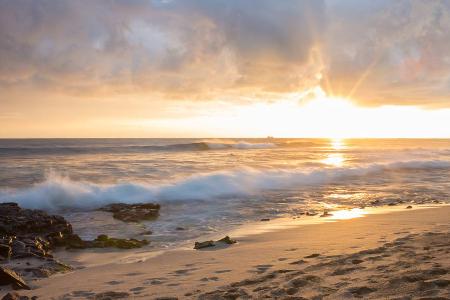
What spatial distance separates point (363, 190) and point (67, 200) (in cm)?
1274

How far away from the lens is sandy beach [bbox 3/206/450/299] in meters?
4.22

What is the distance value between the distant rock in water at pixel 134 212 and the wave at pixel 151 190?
1.82 m

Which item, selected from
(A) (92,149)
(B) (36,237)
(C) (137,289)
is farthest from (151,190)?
(A) (92,149)

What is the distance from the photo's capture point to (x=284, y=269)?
214 inches

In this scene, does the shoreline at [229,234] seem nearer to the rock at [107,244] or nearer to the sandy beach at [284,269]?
the sandy beach at [284,269]

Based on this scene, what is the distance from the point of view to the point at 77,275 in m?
6.18

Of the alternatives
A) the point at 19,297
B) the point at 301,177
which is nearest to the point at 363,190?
the point at 301,177

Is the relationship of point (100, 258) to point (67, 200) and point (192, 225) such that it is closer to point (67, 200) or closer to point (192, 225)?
point (192, 225)

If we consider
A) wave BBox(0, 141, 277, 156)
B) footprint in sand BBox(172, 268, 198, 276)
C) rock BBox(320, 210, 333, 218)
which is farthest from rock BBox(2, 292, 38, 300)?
wave BBox(0, 141, 277, 156)

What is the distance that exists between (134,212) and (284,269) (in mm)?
8144

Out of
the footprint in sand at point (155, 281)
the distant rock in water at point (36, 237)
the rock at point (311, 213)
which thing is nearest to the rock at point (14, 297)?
the footprint in sand at point (155, 281)

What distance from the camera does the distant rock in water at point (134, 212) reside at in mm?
12148

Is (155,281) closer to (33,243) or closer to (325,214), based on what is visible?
(33,243)

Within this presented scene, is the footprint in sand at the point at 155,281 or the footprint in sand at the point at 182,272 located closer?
the footprint in sand at the point at 155,281
